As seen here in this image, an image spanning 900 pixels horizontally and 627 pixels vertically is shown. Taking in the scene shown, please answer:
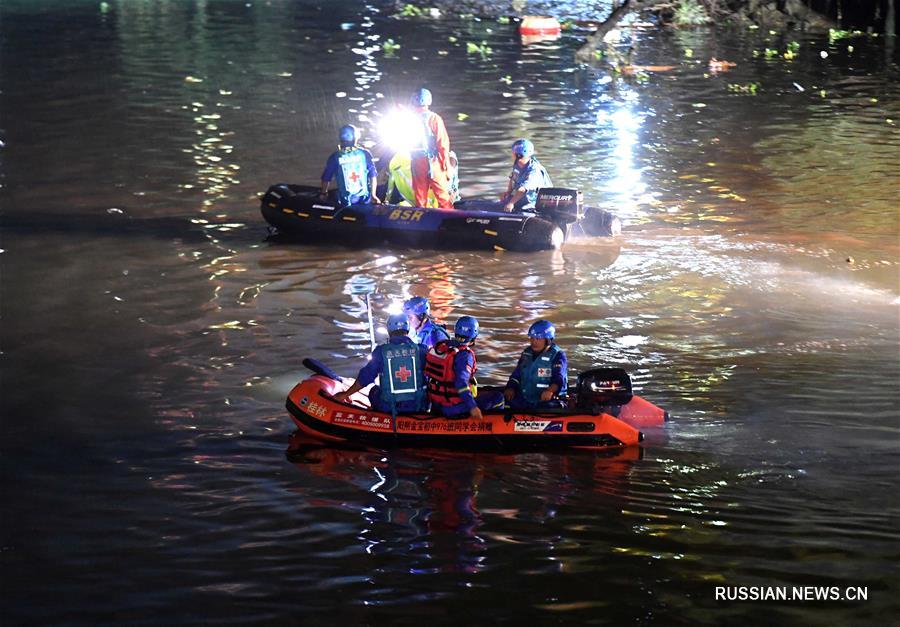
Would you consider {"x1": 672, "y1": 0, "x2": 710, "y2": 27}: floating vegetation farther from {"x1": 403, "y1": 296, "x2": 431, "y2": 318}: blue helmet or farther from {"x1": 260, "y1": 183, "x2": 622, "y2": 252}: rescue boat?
{"x1": 403, "y1": 296, "x2": 431, "y2": 318}: blue helmet

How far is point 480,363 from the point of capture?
13.9 metres

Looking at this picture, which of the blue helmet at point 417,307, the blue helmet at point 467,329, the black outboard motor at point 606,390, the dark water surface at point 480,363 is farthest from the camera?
the blue helmet at point 417,307

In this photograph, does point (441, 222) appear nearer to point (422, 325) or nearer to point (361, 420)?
point (422, 325)

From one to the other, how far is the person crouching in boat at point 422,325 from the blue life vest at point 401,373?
34 centimetres

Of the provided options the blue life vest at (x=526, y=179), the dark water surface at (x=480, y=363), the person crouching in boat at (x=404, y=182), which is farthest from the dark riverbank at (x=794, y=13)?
the blue life vest at (x=526, y=179)

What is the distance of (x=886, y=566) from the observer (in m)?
9.09

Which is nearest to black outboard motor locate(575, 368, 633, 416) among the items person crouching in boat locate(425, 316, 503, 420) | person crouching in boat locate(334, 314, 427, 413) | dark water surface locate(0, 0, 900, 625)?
dark water surface locate(0, 0, 900, 625)

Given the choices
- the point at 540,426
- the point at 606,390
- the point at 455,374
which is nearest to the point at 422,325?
the point at 455,374

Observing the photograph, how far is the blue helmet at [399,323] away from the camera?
11508 mm

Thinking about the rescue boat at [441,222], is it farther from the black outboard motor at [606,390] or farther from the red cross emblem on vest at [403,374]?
the red cross emblem on vest at [403,374]

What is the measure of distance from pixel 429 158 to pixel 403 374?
7894 millimetres

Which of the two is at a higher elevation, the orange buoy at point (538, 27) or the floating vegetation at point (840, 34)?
the orange buoy at point (538, 27)

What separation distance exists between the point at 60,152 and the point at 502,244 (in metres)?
11.4

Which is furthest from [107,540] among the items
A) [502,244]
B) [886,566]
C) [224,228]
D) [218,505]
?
[224,228]
